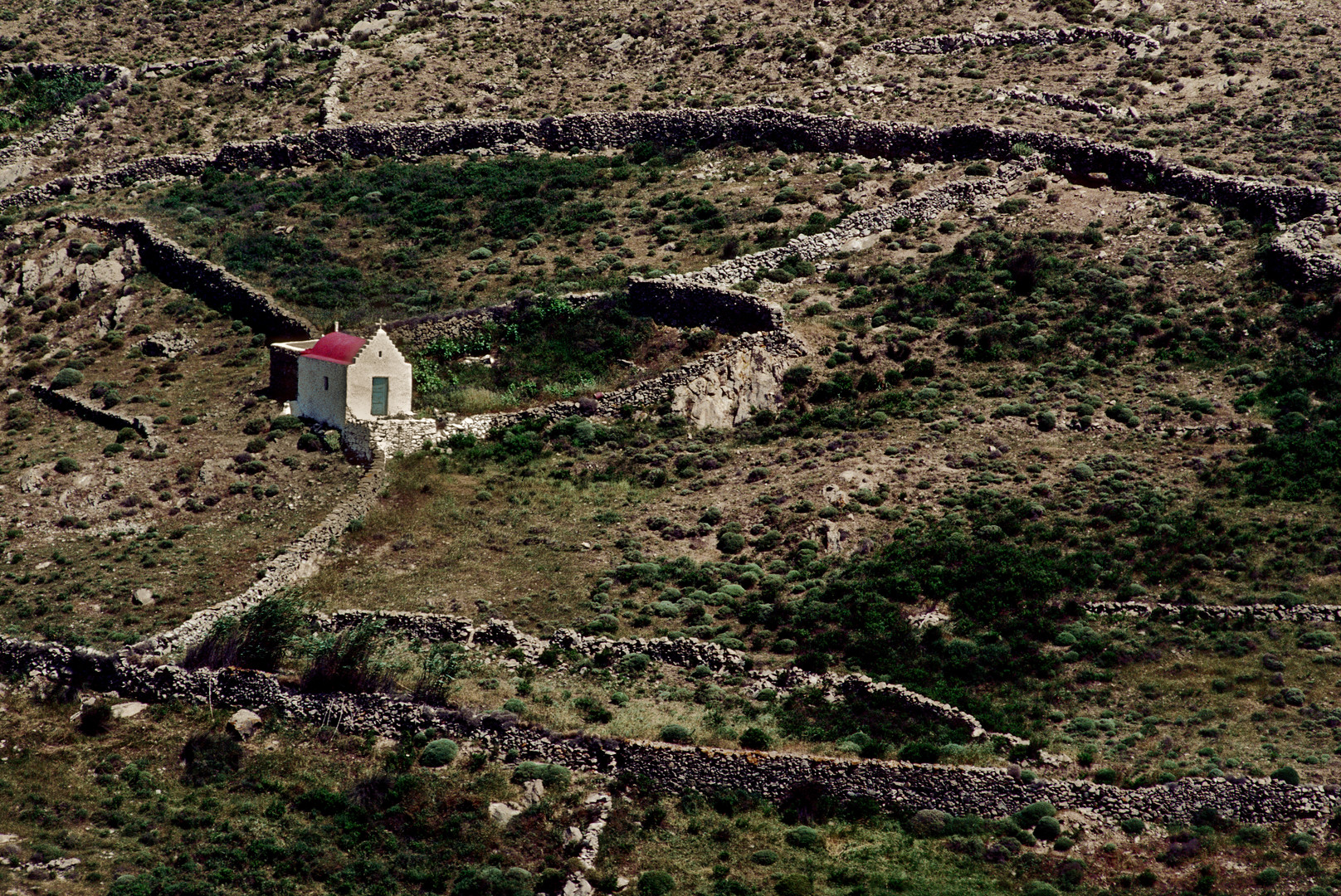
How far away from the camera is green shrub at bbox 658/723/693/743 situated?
38125 millimetres

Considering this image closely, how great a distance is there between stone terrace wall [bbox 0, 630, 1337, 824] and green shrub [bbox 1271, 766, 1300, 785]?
246mm

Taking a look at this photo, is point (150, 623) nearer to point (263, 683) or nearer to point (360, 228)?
point (263, 683)

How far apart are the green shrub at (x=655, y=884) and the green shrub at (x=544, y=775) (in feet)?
10.9

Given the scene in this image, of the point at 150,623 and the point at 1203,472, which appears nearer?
the point at 150,623

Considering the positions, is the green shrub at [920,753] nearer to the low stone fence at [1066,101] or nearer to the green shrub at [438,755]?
the green shrub at [438,755]

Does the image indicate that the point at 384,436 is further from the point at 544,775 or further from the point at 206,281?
the point at 544,775

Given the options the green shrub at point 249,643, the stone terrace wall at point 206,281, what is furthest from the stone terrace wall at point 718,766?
the stone terrace wall at point 206,281

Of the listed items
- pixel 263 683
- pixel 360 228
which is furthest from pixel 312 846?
pixel 360 228

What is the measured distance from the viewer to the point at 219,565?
46.6m

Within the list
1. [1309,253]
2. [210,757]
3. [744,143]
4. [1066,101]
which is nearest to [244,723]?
[210,757]

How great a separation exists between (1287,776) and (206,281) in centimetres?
4640

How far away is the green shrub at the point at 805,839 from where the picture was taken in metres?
35.7

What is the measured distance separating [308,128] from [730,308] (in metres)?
29.1

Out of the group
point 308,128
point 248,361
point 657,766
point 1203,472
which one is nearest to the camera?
point 657,766
